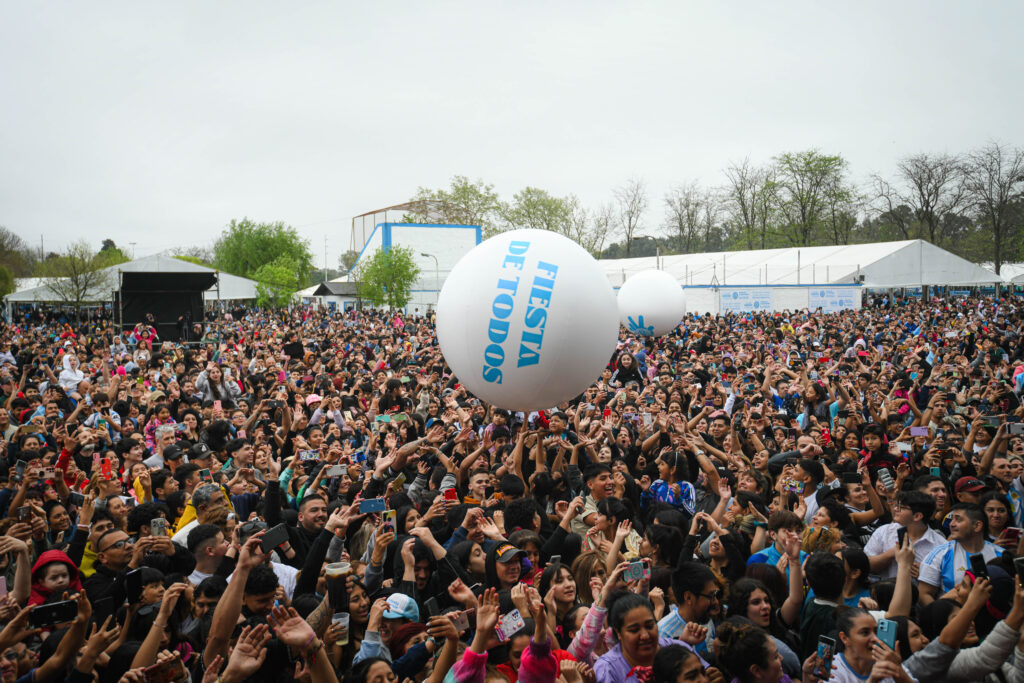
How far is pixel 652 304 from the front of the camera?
1531 centimetres

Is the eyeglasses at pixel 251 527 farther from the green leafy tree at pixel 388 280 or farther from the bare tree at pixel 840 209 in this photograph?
the bare tree at pixel 840 209

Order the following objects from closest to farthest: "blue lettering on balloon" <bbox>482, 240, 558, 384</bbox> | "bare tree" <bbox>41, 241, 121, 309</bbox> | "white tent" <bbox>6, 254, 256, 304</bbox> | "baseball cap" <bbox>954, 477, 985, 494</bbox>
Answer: "baseball cap" <bbox>954, 477, 985, 494</bbox>
"blue lettering on balloon" <bbox>482, 240, 558, 384</bbox>
"white tent" <bbox>6, 254, 256, 304</bbox>
"bare tree" <bbox>41, 241, 121, 309</bbox>

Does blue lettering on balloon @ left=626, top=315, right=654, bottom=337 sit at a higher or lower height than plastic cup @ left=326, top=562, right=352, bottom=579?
higher

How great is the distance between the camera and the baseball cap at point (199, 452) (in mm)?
6398

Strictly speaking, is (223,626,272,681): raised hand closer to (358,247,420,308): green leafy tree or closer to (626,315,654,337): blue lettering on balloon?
(626,315,654,337): blue lettering on balloon

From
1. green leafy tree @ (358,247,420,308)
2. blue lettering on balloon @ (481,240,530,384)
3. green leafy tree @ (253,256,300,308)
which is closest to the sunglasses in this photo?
blue lettering on balloon @ (481,240,530,384)

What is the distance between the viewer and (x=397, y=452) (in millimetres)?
5645

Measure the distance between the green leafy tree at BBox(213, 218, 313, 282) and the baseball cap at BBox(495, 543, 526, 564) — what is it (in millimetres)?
78268

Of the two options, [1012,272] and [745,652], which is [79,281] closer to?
[745,652]

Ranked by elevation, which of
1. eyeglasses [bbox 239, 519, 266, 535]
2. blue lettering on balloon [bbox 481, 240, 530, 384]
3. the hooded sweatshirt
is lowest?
the hooded sweatshirt

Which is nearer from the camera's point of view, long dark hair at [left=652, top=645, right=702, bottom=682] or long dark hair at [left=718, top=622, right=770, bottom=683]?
long dark hair at [left=652, top=645, right=702, bottom=682]

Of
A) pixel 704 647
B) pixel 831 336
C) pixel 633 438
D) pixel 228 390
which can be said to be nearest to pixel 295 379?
pixel 228 390

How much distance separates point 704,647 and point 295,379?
Result: 31.8ft

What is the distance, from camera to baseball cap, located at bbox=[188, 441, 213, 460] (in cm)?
640
